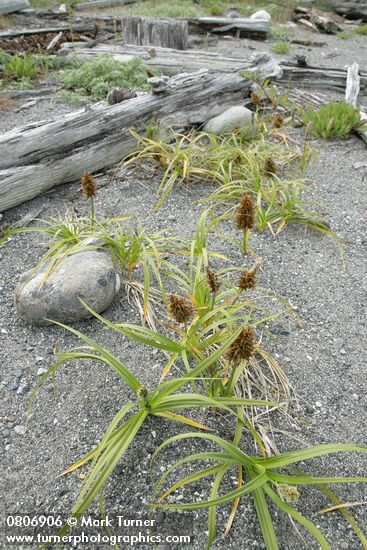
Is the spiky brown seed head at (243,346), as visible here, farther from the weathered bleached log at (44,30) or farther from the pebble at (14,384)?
the weathered bleached log at (44,30)

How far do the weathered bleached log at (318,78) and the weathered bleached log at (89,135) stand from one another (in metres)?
2.15

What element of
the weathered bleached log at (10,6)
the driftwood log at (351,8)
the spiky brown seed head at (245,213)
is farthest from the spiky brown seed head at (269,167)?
the driftwood log at (351,8)

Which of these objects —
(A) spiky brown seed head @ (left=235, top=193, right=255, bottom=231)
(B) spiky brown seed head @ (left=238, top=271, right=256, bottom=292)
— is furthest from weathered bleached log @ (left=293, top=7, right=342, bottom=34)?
(B) spiky brown seed head @ (left=238, top=271, right=256, bottom=292)

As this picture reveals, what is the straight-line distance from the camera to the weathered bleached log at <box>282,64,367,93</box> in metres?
6.88

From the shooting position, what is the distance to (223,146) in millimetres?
4453

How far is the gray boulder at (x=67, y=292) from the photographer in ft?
8.80

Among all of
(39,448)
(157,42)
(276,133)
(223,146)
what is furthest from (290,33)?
(39,448)

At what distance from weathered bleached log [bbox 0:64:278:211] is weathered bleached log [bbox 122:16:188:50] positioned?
10.6 ft

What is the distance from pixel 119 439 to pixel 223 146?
333 cm

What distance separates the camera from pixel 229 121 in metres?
4.97

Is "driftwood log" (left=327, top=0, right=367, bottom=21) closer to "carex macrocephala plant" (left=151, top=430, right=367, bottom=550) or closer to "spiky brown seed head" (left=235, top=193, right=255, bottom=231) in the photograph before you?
"spiky brown seed head" (left=235, top=193, right=255, bottom=231)

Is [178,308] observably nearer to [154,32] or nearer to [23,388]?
[23,388]

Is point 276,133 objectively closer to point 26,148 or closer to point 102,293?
point 26,148

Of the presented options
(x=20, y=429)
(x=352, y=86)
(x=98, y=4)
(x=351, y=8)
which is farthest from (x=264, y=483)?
(x=351, y=8)
